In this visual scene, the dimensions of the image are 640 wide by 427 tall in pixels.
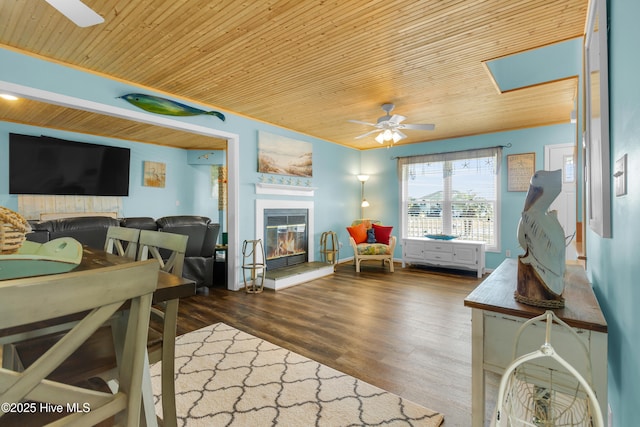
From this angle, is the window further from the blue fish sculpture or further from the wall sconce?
the blue fish sculpture

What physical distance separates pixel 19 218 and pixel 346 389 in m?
1.84

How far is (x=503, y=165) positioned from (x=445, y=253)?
5.93ft

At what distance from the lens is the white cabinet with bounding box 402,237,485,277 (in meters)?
4.90

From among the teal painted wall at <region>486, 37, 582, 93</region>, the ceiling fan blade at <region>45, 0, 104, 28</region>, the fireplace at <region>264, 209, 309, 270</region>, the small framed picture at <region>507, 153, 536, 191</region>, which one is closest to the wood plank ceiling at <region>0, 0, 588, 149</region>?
the teal painted wall at <region>486, 37, 582, 93</region>

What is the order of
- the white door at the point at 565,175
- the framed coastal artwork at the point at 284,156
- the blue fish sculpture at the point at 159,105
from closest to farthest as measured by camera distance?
1. the blue fish sculpture at the point at 159,105
2. the white door at the point at 565,175
3. the framed coastal artwork at the point at 284,156

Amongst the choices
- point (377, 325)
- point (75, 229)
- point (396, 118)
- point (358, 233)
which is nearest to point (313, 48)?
point (396, 118)

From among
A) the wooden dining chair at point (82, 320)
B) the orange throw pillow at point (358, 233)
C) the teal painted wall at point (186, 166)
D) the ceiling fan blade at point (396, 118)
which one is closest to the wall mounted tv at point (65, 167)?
the teal painted wall at point (186, 166)

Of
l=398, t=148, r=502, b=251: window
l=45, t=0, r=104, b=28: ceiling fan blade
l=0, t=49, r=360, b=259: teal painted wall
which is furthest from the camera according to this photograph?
l=398, t=148, r=502, b=251: window

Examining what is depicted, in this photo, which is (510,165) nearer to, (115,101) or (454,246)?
(454,246)

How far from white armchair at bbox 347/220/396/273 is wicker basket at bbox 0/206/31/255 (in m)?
4.61

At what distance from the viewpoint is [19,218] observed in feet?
3.56

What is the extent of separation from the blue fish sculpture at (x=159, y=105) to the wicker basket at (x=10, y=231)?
2572 millimetres

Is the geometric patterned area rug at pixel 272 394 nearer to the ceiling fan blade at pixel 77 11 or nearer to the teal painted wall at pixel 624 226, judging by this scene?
the teal painted wall at pixel 624 226

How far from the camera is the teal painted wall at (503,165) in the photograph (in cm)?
477
